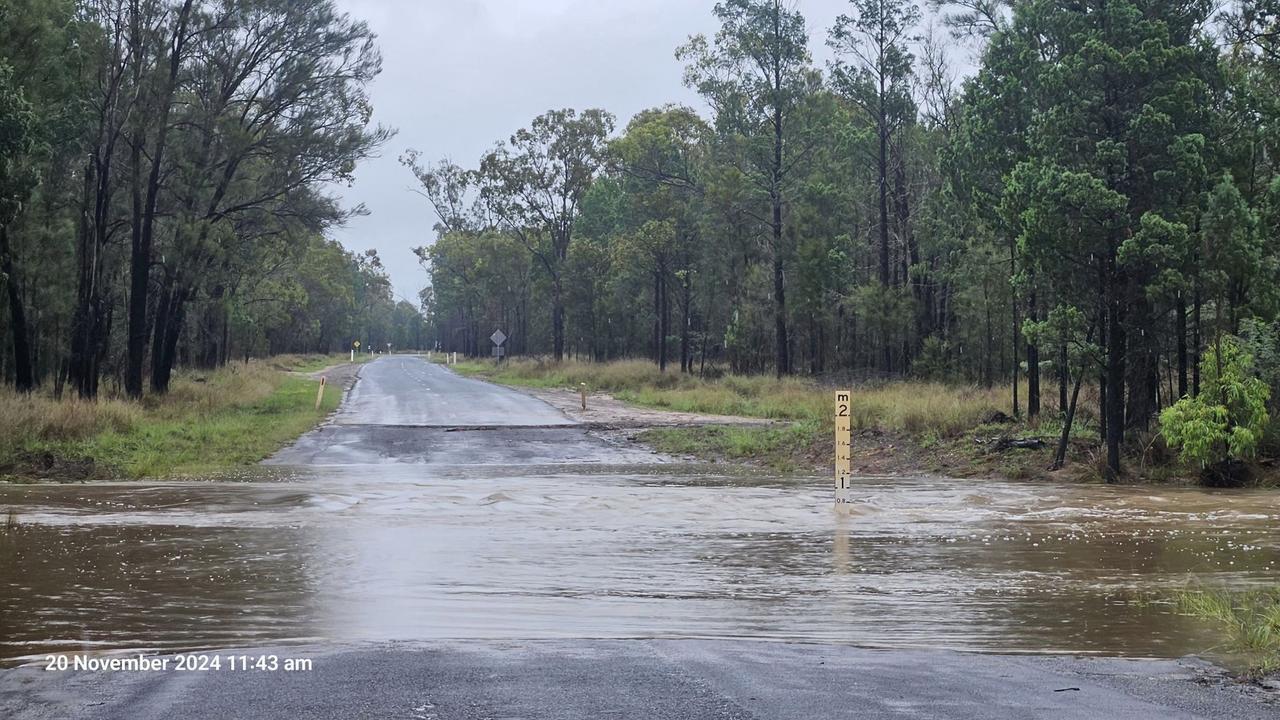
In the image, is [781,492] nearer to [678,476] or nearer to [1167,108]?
[678,476]

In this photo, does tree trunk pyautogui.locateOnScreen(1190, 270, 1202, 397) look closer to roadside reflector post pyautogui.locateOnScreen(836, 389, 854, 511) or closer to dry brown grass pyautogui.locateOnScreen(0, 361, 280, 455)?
roadside reflector post pyautogui.locateOnScreen(836, 389, 854, 511)

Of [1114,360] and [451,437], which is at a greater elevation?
[1114,360]

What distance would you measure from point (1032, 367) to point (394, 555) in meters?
18.2

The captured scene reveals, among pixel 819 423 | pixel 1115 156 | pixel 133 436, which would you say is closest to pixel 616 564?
pixel 1115 156

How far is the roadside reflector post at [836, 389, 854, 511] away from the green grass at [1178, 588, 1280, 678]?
629 centimetres

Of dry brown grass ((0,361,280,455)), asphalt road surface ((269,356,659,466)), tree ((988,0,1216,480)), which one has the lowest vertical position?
asphalt road surface ((269,356,659,466))

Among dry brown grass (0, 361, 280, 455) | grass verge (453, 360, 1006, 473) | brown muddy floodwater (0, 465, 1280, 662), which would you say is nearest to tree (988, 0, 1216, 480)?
brown muddy floodwater (0, 465, 1280, 662)

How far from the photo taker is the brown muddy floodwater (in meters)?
7.88

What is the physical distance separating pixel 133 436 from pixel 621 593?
18.0 metres

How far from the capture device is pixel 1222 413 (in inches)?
694

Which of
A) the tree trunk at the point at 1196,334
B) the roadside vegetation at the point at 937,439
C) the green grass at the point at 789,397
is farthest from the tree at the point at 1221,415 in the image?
the green grass at the point at 789,397

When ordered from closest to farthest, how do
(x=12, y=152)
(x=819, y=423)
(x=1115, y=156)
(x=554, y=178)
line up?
1. (x=1115, y=156)
2. (x=12, y=152)
3. (x=819, y=423)
4. (x=554, y=178)

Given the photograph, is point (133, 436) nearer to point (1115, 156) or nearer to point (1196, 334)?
point (1115, 156)

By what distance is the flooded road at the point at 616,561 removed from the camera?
7887 mm
